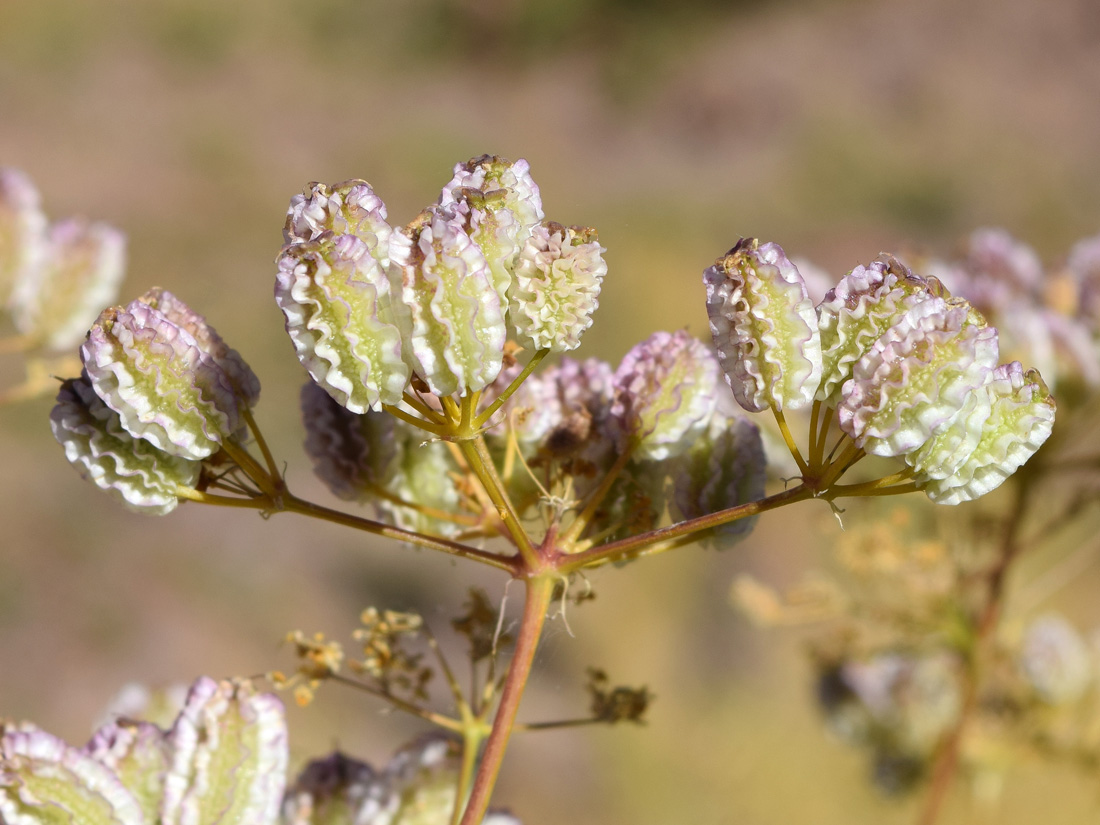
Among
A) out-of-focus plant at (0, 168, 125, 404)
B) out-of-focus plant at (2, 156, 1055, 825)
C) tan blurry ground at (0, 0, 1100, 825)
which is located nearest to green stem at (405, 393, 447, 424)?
out-of-focus plant at (2, 156, 1055, 825)

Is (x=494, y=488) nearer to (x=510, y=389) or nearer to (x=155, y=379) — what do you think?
(x=510, y=389)

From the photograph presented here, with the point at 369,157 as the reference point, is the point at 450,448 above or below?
below

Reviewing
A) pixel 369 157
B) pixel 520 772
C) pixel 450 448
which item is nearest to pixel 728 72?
pixel 369 157

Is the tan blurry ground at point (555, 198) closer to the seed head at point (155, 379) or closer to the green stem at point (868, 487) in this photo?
the green stem at point (868, 487)

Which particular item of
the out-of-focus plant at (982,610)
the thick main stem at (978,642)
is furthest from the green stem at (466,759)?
the thick main stem at (978,642)

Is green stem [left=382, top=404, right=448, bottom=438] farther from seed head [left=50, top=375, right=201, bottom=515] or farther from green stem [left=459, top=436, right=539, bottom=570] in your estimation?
seed head [left=50, top=375, right=201, bottom=515]

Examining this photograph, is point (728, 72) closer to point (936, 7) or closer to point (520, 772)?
point (936, 7)
